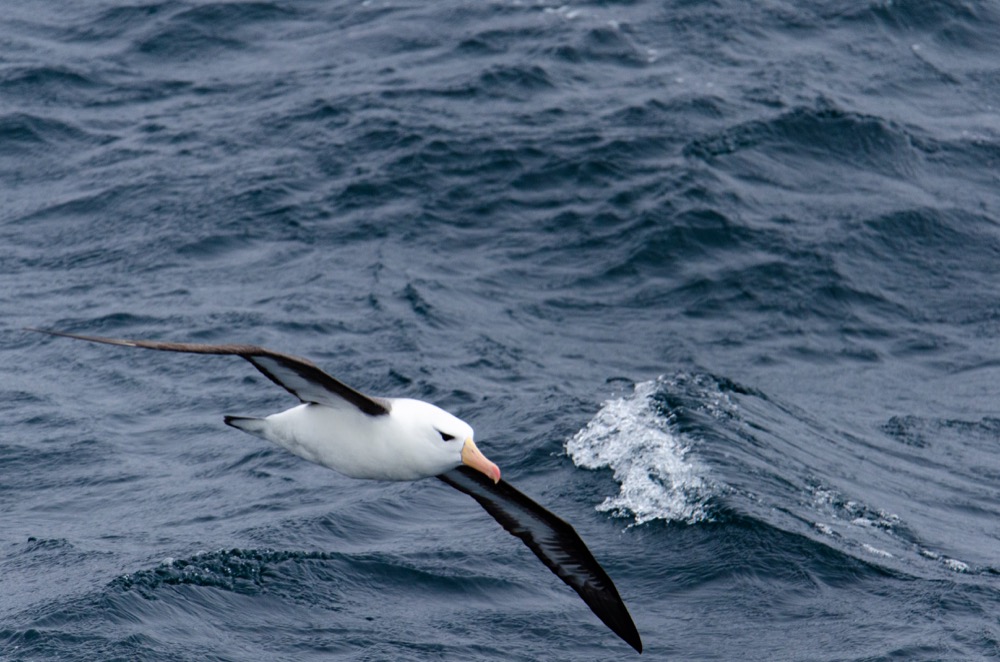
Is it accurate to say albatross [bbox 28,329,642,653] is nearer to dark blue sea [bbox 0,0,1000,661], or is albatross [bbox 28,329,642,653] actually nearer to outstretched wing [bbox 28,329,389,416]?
outstretched wing [bbox 28,329,389,416]

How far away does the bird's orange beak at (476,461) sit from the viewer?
30.6ft

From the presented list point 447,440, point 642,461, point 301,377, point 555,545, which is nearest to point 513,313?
point 642,461

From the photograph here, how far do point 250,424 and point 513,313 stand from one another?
30.2ft

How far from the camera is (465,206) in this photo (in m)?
20.9

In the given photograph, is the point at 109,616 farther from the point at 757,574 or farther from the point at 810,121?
the point at 810,121

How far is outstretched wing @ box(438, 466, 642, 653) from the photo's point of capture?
11.2 meters

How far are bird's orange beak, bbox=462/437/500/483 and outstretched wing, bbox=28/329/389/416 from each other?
59cm

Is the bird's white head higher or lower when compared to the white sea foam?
higher

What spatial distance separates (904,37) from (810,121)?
4.54 m

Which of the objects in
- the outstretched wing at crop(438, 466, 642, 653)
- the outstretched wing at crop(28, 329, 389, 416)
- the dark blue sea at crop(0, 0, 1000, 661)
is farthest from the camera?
the dark blue sea at crop(0, 0, 1000, 661)

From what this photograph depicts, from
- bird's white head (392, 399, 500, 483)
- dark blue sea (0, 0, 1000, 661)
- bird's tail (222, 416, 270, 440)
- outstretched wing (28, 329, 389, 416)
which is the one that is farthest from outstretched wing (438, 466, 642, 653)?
bird's tail (222, 416, 270, 440)

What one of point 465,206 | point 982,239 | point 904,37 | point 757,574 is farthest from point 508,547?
point 904,37

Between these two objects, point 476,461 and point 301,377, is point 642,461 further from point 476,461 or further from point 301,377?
point 301,377

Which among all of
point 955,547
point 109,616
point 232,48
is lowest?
point 955,547
